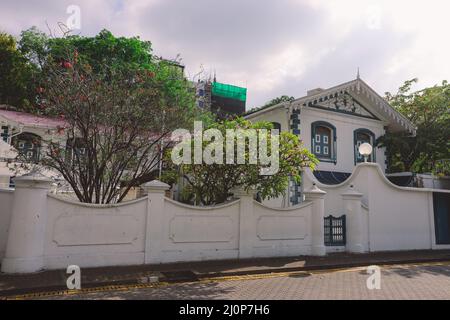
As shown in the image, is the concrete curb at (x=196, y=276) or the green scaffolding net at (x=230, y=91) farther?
the green scaffolding net at (x=230, y=91)

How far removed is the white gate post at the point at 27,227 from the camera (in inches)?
275

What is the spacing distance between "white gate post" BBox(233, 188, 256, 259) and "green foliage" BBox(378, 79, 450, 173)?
1079 cm

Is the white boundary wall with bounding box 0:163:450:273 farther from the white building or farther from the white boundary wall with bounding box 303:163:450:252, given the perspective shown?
the white building

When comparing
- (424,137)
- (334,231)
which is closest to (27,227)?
(334,231)

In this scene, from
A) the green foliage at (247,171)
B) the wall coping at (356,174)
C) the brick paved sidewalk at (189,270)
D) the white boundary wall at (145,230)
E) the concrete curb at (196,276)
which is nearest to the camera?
the concrete curb at (196,276)

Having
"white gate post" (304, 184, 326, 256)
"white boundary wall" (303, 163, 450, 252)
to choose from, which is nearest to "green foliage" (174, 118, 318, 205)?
"white gate post" (304, 184, 326, 256)

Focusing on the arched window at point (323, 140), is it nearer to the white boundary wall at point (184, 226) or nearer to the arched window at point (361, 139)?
the arched window at point (361, 139)

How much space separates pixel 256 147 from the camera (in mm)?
9352

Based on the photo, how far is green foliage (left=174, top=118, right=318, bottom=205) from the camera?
9609mm

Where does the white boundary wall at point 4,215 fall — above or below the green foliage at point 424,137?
below

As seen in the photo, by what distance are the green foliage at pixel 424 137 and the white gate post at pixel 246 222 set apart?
35.4 feet

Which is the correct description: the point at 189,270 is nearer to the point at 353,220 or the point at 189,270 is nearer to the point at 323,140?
the point at 353,220

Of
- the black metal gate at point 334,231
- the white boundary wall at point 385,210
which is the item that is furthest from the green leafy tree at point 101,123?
the white boundary wall at point 385,210
